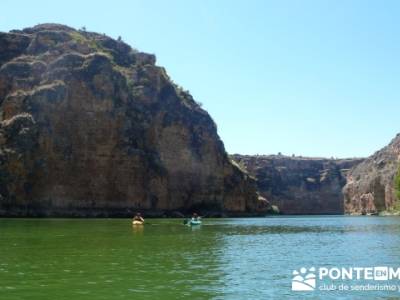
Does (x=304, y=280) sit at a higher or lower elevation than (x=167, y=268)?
lower

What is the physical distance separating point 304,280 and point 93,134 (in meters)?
114

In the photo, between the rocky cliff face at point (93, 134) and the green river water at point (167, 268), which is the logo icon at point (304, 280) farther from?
the rocky cliff face at point (93, 134)

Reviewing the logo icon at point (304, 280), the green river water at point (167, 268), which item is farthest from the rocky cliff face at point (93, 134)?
the logo icon at point (304, 280)

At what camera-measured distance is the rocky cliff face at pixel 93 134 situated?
414 feet

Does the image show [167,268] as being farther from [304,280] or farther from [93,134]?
[93,134]

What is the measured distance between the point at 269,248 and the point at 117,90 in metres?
105

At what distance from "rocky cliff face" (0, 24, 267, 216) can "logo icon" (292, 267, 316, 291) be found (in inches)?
3931

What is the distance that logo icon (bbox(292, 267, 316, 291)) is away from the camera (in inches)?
911

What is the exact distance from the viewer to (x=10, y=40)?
142625 mm

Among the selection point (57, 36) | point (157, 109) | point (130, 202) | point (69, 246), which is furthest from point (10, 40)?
point (69, 246)

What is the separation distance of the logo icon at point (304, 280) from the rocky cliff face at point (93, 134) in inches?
3931

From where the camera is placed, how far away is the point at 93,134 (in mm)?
135000

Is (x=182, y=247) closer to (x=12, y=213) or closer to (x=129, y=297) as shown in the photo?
(x=129, y=297)

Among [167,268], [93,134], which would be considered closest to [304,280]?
[167,268]
